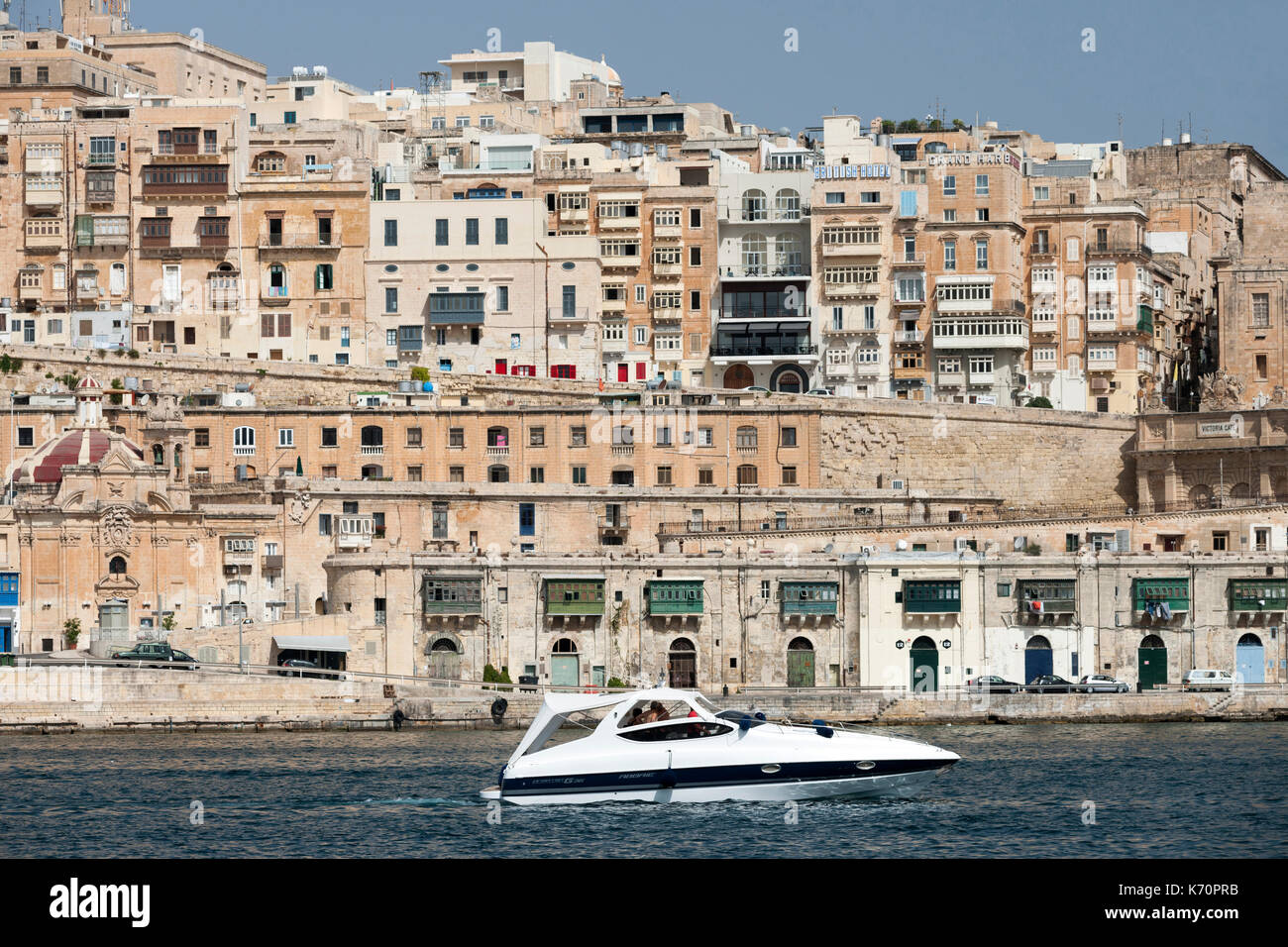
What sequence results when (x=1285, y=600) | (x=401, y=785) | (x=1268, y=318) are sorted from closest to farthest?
(x=401, y=785) → (x=1285, y=600) → (x=1268, y=318)

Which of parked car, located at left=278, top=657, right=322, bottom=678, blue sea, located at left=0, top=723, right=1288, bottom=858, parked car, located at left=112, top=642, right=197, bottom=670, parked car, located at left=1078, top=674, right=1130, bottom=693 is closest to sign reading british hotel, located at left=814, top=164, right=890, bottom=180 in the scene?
parked car, located at left=1078, top=674, right=1130, bottom=693

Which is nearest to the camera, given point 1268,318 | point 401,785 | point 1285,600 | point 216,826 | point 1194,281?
point 216,826

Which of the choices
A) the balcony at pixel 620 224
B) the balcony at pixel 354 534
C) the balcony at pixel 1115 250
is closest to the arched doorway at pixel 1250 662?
the balcony at pixel 354 534

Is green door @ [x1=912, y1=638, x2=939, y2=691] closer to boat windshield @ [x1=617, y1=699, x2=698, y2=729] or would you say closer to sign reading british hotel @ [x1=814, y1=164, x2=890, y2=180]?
boat windshield @ [x1=617, y1=699, x2=698, y2=729]

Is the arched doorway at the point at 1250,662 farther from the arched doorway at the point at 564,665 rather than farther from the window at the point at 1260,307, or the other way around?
the window at the point at 1260,307

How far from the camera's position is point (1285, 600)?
6494 centimetres

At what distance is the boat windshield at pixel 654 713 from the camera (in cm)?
3897

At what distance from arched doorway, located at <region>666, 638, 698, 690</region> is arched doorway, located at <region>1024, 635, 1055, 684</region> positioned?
10.7 metres

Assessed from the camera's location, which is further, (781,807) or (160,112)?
(160,112)

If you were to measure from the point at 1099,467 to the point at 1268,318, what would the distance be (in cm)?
2052

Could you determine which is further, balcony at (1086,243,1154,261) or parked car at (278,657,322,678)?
balcony at (1086,243,1154,261)

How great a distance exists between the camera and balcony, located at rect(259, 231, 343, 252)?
93.2 meters
